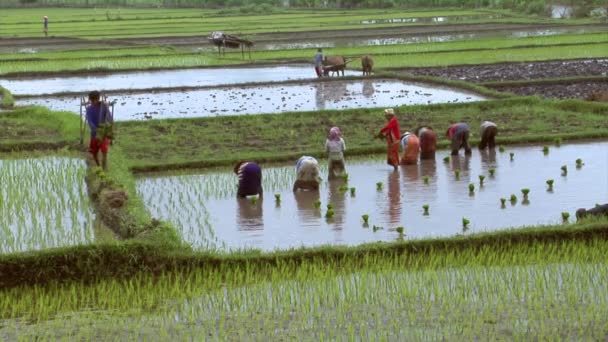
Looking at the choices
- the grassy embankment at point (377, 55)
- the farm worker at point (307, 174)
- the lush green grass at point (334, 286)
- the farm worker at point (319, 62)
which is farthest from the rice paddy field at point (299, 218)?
the grassy embankment at point (377, 55)

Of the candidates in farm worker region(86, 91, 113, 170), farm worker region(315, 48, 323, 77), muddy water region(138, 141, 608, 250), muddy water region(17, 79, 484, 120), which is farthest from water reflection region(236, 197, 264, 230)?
farm worker region(315, 48, 323, 77)

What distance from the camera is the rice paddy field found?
24.2ft

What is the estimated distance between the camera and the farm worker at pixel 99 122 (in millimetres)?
11867

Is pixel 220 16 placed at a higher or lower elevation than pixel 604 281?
higher

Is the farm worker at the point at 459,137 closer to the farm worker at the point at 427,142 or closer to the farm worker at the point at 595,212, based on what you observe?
the farm worker at the point at 427,142

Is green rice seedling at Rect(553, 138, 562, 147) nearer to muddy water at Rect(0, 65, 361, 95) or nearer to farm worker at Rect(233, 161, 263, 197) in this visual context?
farm worker at Rect(233, 161, 263, 197)

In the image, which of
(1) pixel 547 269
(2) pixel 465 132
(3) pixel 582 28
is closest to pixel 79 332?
(1) pixel 547 269

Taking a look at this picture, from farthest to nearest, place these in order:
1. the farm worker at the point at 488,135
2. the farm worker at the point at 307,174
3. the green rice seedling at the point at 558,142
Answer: the green rice seedling at the point at 558,142
the farm worker at the point at 488,135
the farm worker at the point at 307,174

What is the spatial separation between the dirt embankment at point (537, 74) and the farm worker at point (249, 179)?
9.12 metres

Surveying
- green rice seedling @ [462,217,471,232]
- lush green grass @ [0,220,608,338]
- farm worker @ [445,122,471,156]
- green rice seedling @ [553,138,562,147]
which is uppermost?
farm worker @ [445,122,471,156]

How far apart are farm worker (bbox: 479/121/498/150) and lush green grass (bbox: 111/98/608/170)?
17.4 inches

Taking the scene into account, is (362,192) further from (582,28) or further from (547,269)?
(582,28)

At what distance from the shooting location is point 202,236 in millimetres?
9727

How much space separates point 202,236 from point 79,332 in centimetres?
271
